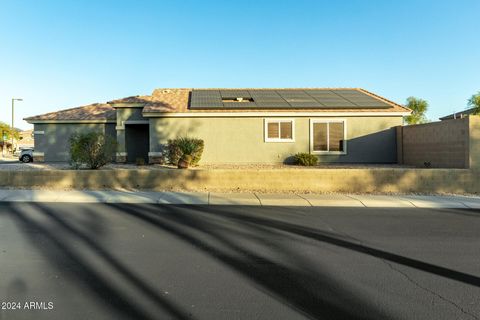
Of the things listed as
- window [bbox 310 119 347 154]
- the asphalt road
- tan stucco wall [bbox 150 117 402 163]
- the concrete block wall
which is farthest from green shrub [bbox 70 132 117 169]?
window [bbox 310 119 347 154]

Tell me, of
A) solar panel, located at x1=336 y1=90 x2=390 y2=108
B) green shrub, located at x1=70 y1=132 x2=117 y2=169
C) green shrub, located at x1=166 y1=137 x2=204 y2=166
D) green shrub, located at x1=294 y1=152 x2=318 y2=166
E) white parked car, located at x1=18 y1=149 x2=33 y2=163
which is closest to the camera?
green shrub, located at x1=70 y1=132 x2=117 y2=169

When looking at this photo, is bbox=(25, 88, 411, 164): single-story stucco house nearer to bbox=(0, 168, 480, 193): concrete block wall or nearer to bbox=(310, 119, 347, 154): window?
bbox=(310, 119, 347, 154): window

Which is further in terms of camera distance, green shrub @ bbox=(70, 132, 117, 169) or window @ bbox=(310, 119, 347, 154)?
window @ bbox=(310, 119, 347, 154)

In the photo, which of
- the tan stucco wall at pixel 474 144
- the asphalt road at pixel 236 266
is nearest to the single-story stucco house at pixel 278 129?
the tan stucco wall at pixel 474 144

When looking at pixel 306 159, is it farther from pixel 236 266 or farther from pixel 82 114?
pixel 82 114

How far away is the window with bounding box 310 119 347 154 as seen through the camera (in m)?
20.5

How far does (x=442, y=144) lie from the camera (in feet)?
52.4

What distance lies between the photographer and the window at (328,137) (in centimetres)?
2052

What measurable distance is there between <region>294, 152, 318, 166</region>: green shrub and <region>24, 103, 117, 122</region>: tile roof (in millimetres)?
12999

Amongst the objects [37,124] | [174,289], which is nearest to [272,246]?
[174,289]

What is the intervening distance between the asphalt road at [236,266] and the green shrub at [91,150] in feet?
21.7

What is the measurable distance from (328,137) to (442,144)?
6.16 metres

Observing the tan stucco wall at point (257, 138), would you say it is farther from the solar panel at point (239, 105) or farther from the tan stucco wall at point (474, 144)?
the tan stucco wall at point (474, 144)

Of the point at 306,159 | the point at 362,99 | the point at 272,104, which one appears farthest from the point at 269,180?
the point at 362,99
